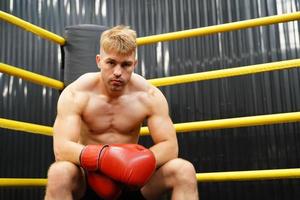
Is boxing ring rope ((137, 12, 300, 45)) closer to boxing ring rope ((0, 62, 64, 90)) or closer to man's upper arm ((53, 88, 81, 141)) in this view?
boxing ring rope ((0, 62, 64, 90))

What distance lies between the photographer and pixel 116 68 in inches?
63.4

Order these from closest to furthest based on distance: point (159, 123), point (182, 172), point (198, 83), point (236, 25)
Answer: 1. point (182, 172)
2. point (159, 123)
3. point (236, 25)
4. point (198, 83)

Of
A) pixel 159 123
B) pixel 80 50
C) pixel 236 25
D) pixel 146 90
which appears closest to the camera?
pixel 159 123

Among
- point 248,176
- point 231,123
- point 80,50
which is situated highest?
point 80,50

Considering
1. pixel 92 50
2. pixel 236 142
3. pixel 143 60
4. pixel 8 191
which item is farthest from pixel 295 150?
pixel 8 191

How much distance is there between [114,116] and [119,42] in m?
0.34

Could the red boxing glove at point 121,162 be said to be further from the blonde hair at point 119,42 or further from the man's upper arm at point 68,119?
the blonde hair at point 119,42

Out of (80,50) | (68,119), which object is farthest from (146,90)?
(80,50)

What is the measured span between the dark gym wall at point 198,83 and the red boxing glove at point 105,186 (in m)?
1.71

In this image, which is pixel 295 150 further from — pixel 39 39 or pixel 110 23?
pixel 39 39

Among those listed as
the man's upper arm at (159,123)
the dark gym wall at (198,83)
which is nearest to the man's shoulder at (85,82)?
the man's upper arm at (159,123)

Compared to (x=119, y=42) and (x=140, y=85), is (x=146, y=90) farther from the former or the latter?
(x=119, y=42)

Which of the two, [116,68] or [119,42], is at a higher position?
[119,42]

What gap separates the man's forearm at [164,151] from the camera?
5.13 feet
